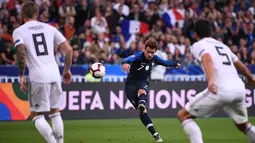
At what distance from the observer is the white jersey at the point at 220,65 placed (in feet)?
31.3

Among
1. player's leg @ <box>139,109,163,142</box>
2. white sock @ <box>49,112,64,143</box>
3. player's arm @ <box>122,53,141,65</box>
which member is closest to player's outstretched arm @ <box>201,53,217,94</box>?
white sock @ <box>49,112,64,143</box>

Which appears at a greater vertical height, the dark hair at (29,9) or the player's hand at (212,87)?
the dark hair at (29,9)

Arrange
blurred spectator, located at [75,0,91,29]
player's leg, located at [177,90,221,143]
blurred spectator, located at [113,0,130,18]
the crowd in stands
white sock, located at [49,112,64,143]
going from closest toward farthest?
1. player's leg, located at [177,90,221,143]
2. white sock, located at [49,112,64,143]
3. the crowd in stands
4. blurred spectator, located at [75,0,91,29]
5. blurred spectator, located at [113,0,130,18]

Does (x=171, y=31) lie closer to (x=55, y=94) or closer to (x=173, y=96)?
(x=173, y=96)

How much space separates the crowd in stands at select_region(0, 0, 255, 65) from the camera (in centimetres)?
2258

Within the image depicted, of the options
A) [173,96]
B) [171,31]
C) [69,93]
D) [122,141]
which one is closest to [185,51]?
→ [171,31]

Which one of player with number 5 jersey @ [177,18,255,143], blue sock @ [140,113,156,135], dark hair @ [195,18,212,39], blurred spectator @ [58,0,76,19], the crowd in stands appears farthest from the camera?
blurred spectator @ [58,0,76,19]

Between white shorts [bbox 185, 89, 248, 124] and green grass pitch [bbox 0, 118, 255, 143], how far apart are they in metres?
4.02

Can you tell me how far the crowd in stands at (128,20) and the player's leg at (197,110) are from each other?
12.6m

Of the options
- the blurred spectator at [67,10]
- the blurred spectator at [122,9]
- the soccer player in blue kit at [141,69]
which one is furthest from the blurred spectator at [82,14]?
the soccer player in blue kit at [141,69]

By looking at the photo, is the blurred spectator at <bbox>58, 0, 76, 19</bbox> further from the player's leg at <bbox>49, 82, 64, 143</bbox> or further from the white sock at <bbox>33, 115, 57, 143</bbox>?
the white sock at <bbox>33, 115, 57, 143</bbox>

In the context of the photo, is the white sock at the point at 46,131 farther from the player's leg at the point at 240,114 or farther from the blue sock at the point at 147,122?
the blue sock at the point at 147,122

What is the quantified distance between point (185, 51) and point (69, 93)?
5418mm

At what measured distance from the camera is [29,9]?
10.1 m
